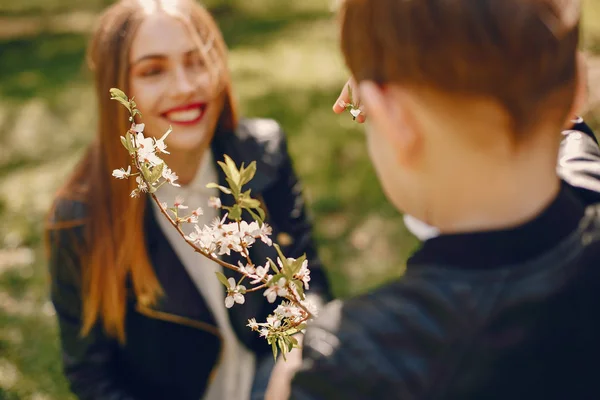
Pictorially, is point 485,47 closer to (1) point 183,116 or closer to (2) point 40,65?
(1) point 183,116

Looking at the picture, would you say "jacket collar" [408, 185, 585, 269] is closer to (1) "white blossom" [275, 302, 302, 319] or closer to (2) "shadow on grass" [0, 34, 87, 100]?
(1) "white blossom" [275, 302, 302, 319]

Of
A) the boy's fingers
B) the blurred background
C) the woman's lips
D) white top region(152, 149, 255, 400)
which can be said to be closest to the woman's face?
the woman's lips

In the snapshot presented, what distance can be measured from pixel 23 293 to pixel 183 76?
2141 mm

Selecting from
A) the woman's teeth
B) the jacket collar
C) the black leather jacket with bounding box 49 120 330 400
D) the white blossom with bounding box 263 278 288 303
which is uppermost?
the jacket collar

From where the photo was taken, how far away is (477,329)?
823mm

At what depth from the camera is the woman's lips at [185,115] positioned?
76.1 inches

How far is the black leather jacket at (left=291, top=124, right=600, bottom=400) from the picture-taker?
0.82 m

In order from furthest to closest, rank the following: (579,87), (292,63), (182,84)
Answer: (292,63), (182,84), (579,87)

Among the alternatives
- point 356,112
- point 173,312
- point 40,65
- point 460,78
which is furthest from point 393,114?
point 40,65

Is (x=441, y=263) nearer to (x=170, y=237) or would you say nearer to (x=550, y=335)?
(x=550, y=335)

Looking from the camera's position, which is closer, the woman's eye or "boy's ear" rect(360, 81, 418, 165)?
"boy's ear" rect(360, 81, 418, 165)

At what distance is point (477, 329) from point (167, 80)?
133 cm

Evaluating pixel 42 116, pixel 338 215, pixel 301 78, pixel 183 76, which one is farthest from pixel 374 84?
pixel 42 116

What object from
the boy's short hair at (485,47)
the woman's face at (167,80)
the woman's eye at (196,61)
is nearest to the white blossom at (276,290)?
the boy's short hair at (485,47)
